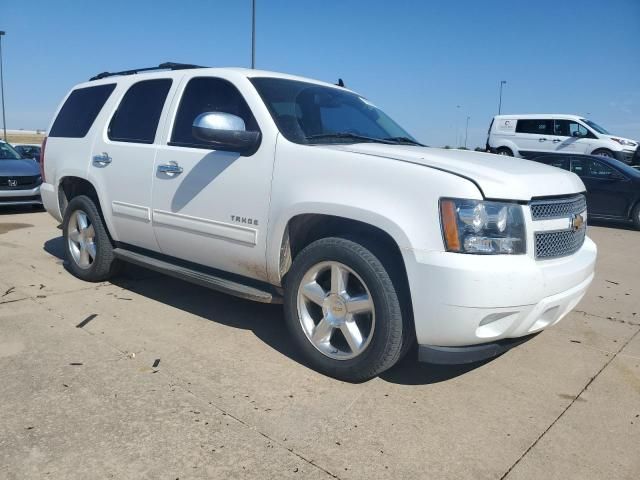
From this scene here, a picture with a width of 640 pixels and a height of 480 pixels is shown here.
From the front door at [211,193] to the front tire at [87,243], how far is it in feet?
2.94

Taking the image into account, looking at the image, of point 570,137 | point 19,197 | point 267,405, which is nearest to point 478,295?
point 267,405

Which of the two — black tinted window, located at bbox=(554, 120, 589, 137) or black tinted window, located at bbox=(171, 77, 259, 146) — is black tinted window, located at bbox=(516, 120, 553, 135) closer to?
black tinted window, located at bbox=(554, 120, 589, 137)

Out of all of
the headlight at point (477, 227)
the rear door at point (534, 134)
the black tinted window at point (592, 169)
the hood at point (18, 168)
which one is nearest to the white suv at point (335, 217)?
the headlight at point (477, 227)

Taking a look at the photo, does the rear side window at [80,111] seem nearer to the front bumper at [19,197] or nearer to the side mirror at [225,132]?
the side mirror at [225,132]

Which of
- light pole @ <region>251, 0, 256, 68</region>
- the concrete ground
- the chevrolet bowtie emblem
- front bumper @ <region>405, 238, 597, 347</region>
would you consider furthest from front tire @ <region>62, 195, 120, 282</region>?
light pole @ <region>251, 0, 256, 68</region>

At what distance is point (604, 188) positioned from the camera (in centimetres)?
1119

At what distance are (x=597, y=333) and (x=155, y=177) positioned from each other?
371 centimetres

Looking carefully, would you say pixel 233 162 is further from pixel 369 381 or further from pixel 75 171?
pixel 75 171

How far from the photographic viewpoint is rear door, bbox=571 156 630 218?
36.0ft

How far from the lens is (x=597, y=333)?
4285mm

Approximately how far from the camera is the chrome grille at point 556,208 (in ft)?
9.58

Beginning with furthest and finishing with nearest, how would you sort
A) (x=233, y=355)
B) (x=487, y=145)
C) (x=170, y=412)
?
(x=487, y=145), (x=233, y=355), (x=170, y=412)

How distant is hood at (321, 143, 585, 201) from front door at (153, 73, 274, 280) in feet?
1.94

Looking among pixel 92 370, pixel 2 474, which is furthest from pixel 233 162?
pixel 2 474
